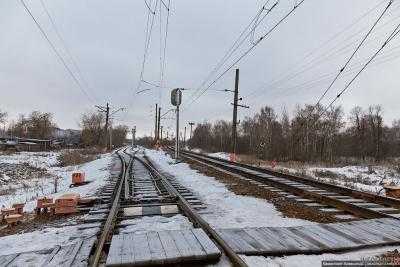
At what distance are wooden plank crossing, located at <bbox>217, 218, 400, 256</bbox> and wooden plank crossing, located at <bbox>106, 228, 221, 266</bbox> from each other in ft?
1.97

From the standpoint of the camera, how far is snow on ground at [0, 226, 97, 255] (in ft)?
24.1

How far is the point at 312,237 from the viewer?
7.30m

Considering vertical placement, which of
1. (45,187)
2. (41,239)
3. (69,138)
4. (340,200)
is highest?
(69,138)

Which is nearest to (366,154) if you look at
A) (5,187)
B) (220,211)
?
(5,187)

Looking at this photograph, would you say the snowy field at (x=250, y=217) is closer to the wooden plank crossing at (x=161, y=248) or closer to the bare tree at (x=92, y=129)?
the wooden plank crossing at (x=161, y=248)

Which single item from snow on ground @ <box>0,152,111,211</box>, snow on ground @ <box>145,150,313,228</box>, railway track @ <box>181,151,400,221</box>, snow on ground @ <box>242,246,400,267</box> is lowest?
snow on ground @ <box>0,152,111,211</box>

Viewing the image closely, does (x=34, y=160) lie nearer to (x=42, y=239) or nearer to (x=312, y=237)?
(x=42, y=239)

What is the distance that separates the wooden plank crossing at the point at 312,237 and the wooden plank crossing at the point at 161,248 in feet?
1.97

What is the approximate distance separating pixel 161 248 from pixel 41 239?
116 inches

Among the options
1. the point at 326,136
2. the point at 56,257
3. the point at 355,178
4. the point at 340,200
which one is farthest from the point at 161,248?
the point at 326,136

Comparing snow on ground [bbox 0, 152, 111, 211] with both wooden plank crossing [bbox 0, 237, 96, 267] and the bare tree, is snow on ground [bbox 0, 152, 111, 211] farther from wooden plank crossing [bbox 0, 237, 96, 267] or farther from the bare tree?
the bare tree

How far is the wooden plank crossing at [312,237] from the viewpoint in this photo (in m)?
6.59

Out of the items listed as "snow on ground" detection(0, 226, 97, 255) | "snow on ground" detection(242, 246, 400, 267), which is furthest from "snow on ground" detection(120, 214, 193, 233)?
"snow on ground" detection(242, 246, 400, 267)

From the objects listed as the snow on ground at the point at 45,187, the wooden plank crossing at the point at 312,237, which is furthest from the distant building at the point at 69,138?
the wooden plank crossing at the point at 312,237
